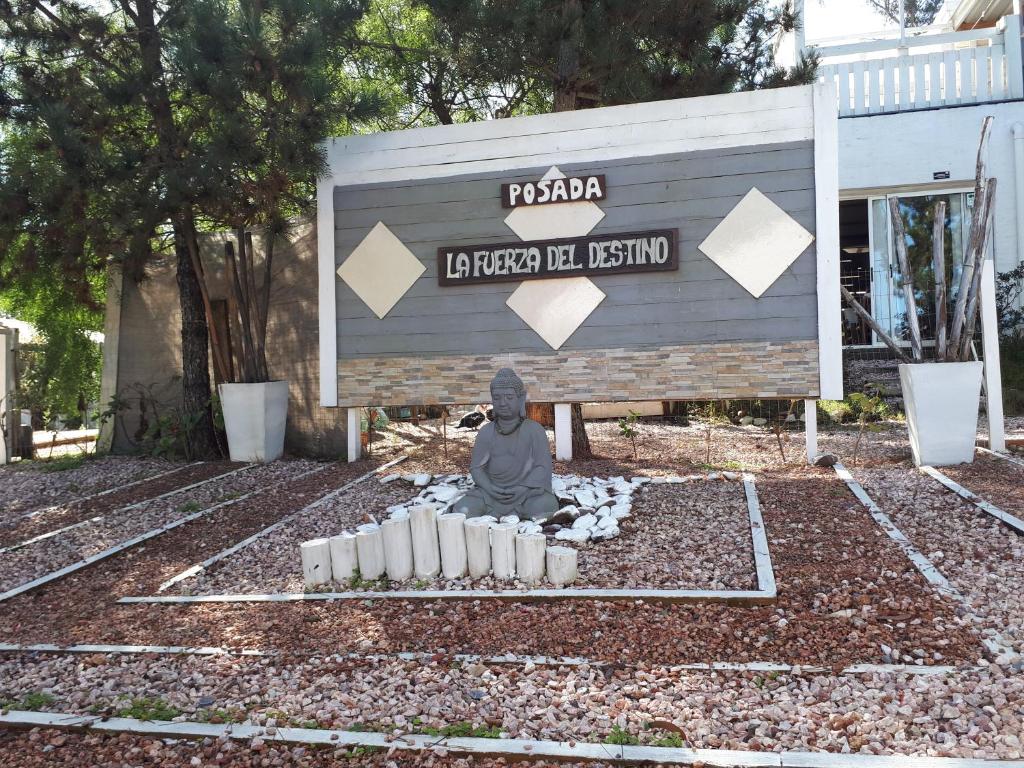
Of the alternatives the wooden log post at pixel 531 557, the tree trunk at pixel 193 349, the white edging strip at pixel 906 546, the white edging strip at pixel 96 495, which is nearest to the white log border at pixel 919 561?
the white edging strip at pixel 906 546

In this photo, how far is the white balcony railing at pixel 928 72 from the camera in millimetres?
11391

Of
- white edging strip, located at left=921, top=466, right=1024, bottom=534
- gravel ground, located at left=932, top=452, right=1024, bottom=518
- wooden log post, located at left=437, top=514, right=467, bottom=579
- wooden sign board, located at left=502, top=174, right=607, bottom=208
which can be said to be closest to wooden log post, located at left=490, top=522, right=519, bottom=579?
wooden log post, located at left=437, top=514, right=467, bottom=579

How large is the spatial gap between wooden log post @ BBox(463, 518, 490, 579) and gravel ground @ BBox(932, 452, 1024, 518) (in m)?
3.26

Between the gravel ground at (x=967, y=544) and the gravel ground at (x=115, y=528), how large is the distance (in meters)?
5.17

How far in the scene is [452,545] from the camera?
405 centimetres

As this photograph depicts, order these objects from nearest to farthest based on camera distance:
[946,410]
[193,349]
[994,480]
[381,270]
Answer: [994,480], [946,410], [381,270], [193,349]

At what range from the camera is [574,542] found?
14.7ft

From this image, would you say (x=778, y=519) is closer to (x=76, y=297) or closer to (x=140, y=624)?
(x=140, y=624)

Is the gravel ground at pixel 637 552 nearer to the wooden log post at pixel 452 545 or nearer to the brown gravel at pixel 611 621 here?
the wooden log post at pixel 452 545

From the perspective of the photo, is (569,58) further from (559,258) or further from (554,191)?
Answer: (559,258)

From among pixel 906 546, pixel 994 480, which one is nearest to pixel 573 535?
pixel 906 546

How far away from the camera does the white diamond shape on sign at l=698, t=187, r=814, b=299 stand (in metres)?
6.48

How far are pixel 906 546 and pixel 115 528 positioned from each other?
17.7 ft

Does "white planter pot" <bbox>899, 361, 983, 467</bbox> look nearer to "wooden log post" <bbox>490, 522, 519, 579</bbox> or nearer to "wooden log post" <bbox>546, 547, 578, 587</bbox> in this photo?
"wooden log post" <bbox>546, 547, 578, 587</bbox>
